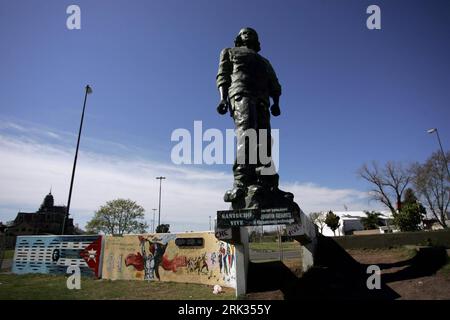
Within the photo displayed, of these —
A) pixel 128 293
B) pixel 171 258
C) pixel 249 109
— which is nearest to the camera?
pixel 249 109

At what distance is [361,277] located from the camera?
830 centimetres

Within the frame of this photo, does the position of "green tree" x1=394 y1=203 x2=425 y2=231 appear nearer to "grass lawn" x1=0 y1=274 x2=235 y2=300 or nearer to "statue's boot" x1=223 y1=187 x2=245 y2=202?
"grass lawn" x1=0 y1=274 x2=235 y2=300

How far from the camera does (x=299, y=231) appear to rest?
22.7 ft

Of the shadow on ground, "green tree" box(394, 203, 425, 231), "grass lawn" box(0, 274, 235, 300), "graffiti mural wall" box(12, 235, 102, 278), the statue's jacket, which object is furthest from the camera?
"green tree" box(394, 203, 425, 231)

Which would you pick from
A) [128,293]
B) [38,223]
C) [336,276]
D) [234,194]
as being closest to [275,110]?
[234,194]

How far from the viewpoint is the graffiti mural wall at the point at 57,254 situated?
18.0 metres

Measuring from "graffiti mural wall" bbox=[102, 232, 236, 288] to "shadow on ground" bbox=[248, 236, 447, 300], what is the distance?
268cm

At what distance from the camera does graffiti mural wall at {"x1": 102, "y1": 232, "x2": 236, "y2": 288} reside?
44.0 feet

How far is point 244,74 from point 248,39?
1519 mm

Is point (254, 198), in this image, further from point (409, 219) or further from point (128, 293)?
point (409, 219)

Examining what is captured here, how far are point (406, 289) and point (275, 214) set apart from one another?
362 centimetres

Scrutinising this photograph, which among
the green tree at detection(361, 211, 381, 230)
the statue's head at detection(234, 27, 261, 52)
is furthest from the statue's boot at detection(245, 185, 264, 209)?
the green tree at detection(361, 211, 381, 230)
